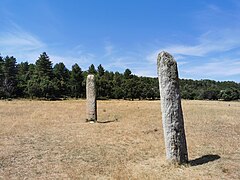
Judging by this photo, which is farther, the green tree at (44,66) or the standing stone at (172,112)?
the green tree at (44,66)

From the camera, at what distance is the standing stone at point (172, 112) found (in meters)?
8.01

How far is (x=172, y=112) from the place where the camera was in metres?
Result: 8.12

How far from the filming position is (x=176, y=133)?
8039 millimetres

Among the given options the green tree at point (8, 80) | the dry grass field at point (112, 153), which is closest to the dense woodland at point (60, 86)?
the green tree at point (8, 80)

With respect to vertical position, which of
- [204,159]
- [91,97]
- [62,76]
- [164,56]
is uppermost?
[62,76]

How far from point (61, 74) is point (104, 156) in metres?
64.6

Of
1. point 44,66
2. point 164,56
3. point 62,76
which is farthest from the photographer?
point 62,76

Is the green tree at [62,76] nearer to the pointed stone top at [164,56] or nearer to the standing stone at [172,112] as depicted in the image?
the pointed stone top at [164,56]

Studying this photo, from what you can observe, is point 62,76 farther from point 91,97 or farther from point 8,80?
point 91,97

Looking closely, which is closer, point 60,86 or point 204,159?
point 204,159

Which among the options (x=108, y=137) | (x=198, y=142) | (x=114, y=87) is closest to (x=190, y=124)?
(x=198, y=142)

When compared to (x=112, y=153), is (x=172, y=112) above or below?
above

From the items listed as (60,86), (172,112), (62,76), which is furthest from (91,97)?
(62,76)

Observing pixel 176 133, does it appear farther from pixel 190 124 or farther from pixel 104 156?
pixel 190 124
